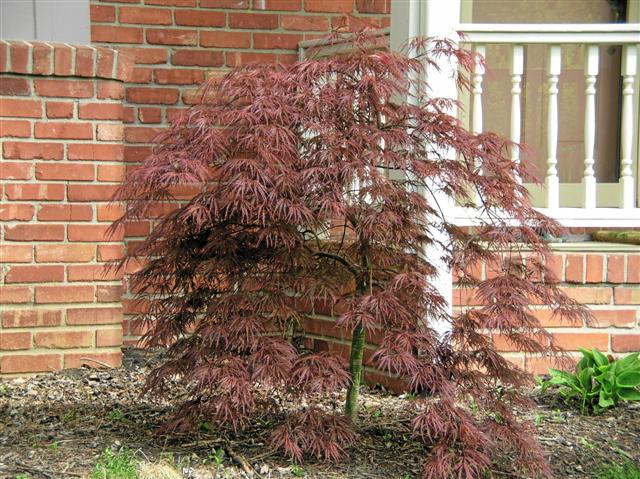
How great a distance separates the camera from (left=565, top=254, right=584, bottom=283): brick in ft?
14.1

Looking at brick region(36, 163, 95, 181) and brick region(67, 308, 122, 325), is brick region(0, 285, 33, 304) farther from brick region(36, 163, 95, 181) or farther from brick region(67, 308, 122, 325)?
brick region(36, 163, 95, 181)

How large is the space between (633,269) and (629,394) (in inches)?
27.7

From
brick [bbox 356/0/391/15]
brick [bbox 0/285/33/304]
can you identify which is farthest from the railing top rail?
brick [bbox 0/285/33/304]

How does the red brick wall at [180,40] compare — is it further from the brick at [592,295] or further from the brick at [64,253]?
the brick at [592,295]

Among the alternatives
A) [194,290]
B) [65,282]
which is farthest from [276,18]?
[194,290]

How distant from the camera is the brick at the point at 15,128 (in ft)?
14.0

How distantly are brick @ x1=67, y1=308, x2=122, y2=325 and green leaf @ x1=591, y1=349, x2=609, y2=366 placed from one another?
2.48 meters

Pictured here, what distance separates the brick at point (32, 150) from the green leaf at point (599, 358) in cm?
290

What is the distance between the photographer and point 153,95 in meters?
5.16

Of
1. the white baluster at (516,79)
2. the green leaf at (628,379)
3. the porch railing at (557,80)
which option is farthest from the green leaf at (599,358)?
the white baluster at (516,79)

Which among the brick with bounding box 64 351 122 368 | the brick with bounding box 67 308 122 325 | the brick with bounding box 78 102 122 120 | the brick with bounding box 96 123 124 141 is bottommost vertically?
the brick with bounding box 64 351 122 368

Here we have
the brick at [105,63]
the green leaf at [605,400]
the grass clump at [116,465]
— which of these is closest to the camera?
the grass clump at [116,465]

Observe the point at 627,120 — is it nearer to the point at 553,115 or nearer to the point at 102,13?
the point at 553,115

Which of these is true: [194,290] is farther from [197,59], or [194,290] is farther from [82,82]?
[197,59]
